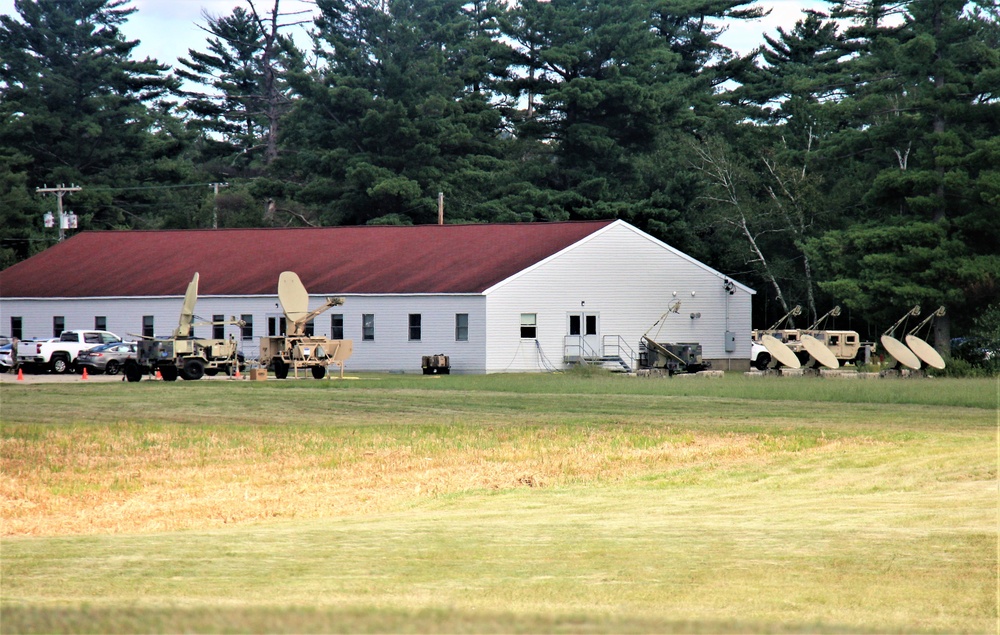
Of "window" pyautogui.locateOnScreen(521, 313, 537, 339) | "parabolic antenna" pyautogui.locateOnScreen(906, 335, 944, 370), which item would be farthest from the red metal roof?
"parabolic antenna" pyautogui.locateOnScreen(906, 335, 944, 370)

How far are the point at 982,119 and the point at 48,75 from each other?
176ft

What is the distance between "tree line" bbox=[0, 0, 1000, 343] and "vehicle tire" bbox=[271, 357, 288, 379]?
77.0 feet

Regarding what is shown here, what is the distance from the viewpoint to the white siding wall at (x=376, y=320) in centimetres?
5203

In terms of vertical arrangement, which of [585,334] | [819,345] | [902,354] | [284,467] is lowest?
[284,467]

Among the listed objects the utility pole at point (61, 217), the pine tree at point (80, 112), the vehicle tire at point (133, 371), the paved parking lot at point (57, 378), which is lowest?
the paved parking lot at point (57, 378)

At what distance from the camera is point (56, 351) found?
51.9 m

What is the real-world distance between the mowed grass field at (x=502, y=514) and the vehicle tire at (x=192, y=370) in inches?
335

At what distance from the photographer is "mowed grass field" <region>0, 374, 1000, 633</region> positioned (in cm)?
991

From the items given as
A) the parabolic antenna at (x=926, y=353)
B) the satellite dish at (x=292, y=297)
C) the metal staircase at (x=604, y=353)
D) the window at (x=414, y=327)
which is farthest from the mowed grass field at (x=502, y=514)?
the metal staircase at (x=604, y=353)

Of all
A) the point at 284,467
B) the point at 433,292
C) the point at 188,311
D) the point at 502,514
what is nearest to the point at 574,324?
the point at 433,292

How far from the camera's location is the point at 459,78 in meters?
80.9

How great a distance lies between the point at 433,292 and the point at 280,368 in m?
8.32

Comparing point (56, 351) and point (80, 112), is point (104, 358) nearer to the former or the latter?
point (56, 351)

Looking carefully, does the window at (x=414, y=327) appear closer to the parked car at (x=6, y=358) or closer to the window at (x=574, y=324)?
the window at (x=574, y=324)
